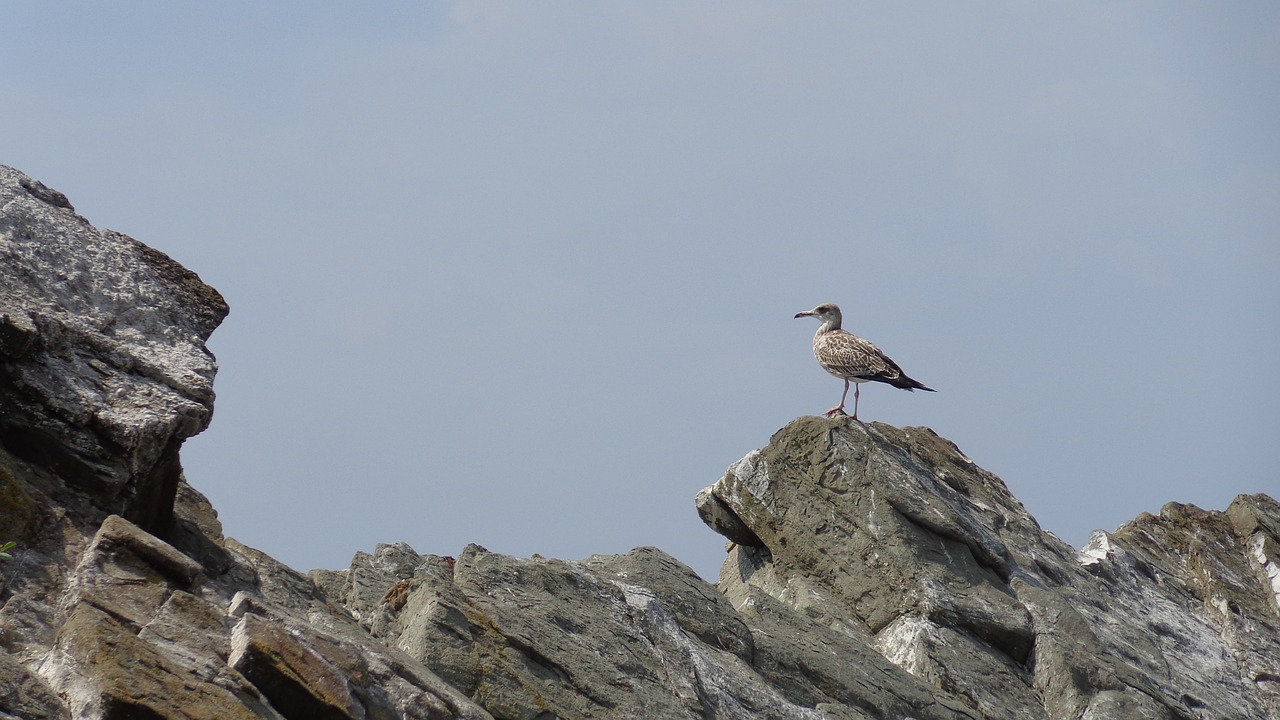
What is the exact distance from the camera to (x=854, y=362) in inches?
758

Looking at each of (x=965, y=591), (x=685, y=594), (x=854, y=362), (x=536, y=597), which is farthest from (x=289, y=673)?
(x=854, y=362)

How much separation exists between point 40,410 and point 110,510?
33.0 inches

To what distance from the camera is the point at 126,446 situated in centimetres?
870

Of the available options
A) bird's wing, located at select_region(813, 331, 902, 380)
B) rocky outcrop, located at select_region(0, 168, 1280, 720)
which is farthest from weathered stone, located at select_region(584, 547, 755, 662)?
bird's wing, located at select_region(813, 331, 902, 380)

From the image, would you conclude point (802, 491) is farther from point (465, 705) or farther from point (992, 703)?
point (465, 705)

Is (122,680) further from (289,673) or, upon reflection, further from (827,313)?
(827,313)

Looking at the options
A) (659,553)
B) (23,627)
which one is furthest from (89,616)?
(659,553)

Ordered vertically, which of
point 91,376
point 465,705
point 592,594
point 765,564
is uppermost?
point 765,564

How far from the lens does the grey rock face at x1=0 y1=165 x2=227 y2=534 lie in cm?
864

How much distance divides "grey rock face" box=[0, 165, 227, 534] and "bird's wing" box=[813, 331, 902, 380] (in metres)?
11.0

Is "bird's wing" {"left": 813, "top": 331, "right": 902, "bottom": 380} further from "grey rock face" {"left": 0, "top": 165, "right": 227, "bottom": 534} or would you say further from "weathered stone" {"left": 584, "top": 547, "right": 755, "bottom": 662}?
"grey rock face" {"left": 0, "top": 165, "right": 227, "bottom": 534}

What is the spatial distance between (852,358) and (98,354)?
41.1 ft

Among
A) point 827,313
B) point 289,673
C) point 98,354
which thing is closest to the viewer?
point 289,673

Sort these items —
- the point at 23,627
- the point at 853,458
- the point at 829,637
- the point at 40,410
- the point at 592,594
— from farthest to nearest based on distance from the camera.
→ the point at 853,458 < the point at 829,637 < the point at 592,594 < the point at 40,410 < the point at 23,627
